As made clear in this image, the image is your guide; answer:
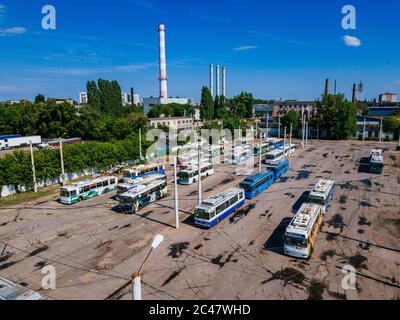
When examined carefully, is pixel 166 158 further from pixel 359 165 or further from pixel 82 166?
pixel 359 165

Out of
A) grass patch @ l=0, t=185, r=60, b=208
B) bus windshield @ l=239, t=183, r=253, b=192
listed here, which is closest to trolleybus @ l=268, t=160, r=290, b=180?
bus windshield @ l=239, t=183, r=253, b=192

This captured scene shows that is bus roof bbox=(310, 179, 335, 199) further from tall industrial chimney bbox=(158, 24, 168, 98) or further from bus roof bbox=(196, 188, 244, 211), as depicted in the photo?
tall industrial chimney bbox=(158, 24, 168, 98)

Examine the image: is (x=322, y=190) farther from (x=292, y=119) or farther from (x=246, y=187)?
(x=292, y=119)

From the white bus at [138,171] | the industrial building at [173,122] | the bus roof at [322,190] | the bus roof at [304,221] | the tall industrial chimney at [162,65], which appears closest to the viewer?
the bus roof at [304,221]

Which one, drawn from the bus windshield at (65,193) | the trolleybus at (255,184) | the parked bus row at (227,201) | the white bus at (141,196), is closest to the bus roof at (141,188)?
the white bus at (141,196)

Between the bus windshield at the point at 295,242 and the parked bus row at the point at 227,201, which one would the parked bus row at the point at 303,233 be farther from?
the parked bus row at the point at 227,201

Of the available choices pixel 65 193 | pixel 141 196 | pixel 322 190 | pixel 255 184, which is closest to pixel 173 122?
pixel 255 184
